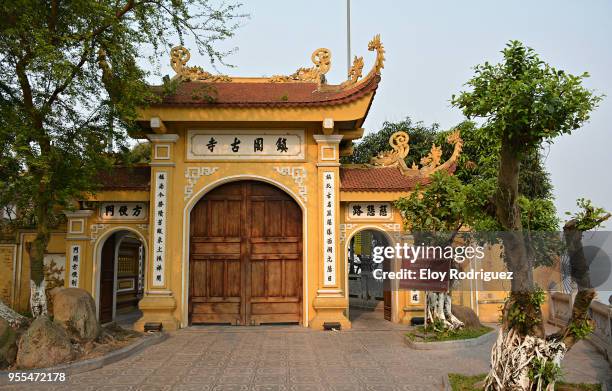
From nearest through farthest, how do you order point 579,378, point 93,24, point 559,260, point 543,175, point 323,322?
point 559,260, point 579,378, point 93,24, point 323,322, point 543,175

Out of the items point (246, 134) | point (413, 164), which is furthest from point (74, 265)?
point (413, 164)

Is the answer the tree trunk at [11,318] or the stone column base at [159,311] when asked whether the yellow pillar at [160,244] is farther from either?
the tree trunk at [11,318]

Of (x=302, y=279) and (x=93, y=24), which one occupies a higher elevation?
(x=93, y=24)

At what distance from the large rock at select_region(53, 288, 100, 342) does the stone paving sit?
788 millimetres

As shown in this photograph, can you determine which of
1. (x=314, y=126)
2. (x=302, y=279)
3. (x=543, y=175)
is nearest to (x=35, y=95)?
(x=314, y=126)

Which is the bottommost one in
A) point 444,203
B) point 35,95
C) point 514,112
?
point 444,203

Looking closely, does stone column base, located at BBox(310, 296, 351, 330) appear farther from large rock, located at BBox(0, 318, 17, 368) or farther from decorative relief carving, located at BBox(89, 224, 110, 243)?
large rock, located at BBox(0, 318, 17, 368)

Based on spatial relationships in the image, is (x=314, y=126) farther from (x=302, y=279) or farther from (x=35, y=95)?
(x=35, y=95)

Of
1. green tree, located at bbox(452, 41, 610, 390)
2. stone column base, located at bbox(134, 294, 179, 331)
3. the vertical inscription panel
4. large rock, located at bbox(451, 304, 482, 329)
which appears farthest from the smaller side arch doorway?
green tree, located at bbox(452, 41, 610, 390)

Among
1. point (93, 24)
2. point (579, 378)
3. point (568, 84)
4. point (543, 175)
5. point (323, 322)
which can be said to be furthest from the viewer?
point (543, 175)

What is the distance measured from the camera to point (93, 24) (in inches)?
301

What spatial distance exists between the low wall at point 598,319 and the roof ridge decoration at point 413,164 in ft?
12.9

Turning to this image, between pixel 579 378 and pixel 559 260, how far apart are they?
170 cm

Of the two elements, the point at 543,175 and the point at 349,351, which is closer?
the point at 349,351
